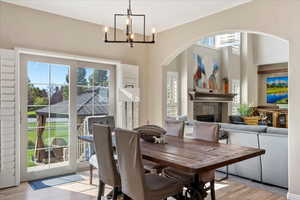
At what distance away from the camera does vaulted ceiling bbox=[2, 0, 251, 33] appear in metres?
3.40

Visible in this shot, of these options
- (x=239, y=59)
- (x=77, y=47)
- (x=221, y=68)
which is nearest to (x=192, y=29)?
(x=77, y=47)

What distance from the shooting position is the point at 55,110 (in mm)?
3902

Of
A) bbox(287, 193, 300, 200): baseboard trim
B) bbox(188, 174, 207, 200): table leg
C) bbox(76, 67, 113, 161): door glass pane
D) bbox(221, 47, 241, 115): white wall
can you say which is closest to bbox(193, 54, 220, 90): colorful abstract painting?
bbox(221, 47, 241, 115): white wall

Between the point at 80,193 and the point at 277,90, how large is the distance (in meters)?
8.09

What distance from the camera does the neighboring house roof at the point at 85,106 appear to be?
3.88 meters

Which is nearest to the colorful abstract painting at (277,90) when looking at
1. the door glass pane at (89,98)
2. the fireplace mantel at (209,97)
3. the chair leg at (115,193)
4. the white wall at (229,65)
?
the white wall at (229,65)

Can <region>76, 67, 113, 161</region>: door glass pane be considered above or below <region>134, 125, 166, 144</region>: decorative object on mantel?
above

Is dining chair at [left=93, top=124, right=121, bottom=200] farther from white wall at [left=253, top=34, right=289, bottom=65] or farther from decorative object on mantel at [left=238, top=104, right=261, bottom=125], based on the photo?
white wall at [left=253, top=34, right=289, bottom=65]

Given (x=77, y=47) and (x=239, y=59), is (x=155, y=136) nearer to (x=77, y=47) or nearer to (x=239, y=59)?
(x=77, y=47)

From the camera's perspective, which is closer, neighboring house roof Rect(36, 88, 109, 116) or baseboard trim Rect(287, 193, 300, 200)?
baseboard trim Rect(287, 193, 300, 200)

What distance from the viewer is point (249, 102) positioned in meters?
8.56

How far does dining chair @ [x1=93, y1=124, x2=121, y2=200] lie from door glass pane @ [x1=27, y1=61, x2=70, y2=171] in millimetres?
1765

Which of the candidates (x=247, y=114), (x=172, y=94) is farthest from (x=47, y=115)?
(x=247, y=114)

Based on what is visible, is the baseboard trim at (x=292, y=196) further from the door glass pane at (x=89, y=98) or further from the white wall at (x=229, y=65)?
the white wall at (x=229, y=65)
